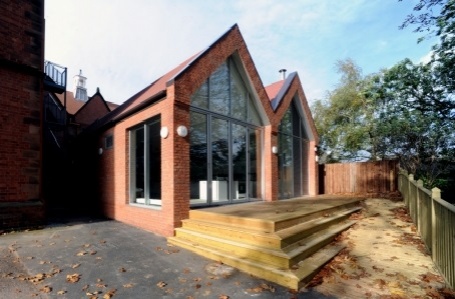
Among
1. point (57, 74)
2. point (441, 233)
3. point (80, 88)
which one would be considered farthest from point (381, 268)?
point (80, 88)

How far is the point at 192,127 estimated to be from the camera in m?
7.77

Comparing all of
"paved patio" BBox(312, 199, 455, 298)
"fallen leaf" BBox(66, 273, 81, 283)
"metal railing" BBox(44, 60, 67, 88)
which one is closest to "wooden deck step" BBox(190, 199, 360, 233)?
"paved patio" BBox(312, 199, 455, 298)

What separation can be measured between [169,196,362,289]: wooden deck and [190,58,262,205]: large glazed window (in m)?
1.40

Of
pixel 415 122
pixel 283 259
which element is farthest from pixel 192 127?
pixel 415 122

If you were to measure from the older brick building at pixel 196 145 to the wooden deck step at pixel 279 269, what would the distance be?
1731 millimetres

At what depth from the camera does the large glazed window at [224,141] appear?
25.9ft

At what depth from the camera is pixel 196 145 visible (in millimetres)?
7836

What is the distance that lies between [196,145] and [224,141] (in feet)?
4.38

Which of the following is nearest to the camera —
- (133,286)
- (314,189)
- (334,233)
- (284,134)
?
(133,286)

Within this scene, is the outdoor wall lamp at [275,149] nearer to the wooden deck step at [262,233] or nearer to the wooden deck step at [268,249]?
the wooden deck step at [262,233]

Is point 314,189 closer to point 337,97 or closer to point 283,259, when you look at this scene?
point 283,259

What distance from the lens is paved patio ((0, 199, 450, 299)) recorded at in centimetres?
389

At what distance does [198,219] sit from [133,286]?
283 centimetres

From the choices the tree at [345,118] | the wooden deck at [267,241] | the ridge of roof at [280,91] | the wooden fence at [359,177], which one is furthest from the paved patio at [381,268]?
the tree at [345,118]
